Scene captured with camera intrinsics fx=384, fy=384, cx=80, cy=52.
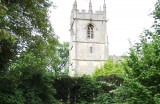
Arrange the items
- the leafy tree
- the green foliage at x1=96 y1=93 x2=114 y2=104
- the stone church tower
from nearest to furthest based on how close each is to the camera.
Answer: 1. the leafy tree
2. the green foliage at x1=96 y1=93 x2=114 y2=104
3. the stone church tower

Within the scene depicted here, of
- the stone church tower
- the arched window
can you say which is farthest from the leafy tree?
the arched window

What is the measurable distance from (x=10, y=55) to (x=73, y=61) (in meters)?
43.4

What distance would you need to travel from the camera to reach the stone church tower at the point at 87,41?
6388cm

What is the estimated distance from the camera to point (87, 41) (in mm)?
65875

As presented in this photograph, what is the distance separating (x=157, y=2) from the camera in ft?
68.4

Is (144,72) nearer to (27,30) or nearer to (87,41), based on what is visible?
(27,30)

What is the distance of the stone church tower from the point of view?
63875 mm

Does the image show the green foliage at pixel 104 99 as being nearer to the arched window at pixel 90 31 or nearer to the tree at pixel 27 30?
the tree at pixel 27 30

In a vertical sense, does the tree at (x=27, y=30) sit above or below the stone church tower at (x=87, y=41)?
below

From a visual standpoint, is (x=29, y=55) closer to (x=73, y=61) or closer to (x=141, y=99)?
(x=141, y=99)

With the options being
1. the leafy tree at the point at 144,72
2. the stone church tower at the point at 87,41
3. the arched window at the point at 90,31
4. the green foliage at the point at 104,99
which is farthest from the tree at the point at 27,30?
the arched window at the point at 90,31

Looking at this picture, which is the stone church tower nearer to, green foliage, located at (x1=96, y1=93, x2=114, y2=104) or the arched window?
the arched window

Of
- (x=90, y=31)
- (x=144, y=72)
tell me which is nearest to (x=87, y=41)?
(x=90, y=31)

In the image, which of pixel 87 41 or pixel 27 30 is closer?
pixel 27 30
